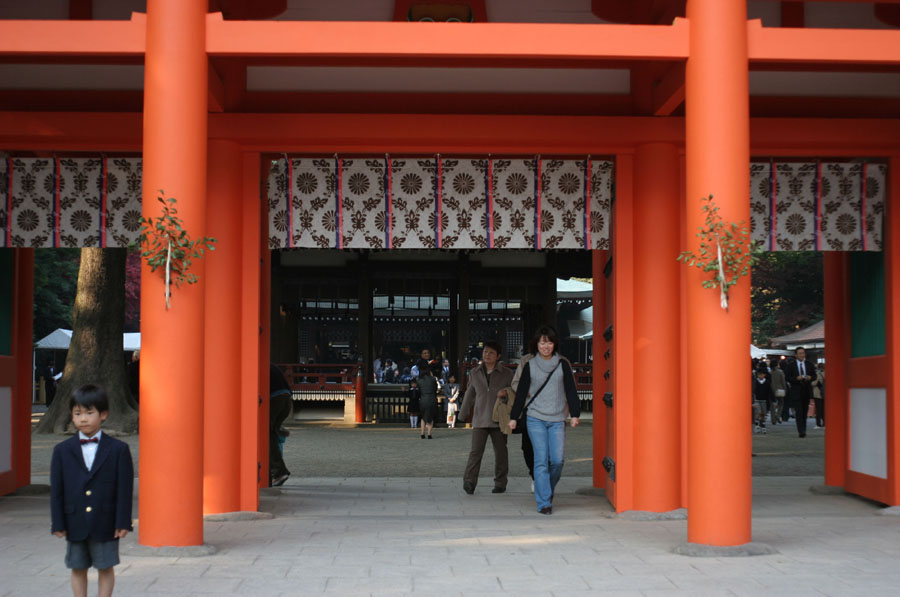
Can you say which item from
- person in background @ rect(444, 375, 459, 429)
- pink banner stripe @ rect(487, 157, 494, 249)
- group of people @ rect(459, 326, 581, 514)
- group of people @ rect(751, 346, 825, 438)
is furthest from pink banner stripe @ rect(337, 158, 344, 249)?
group of people @ rect(751, 346, 825, 438)

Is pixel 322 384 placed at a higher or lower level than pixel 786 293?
lower

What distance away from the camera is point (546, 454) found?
8727 millimetres

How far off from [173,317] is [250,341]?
2.00 metres

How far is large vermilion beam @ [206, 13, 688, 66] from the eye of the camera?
661cm

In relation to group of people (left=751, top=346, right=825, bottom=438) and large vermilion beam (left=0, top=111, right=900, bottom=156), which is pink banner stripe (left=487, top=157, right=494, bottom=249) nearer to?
large vermilion beam (left=0, top=111, right=900, bottom=156)

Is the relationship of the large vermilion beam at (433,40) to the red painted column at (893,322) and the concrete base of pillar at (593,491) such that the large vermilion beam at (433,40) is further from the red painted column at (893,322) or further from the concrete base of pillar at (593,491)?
the concrete base of pillar at (593,491)

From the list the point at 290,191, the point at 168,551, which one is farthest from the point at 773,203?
the point at 168,551

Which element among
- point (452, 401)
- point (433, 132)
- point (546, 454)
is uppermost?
point (433, 132)

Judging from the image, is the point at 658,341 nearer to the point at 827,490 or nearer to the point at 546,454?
the point at 546,454

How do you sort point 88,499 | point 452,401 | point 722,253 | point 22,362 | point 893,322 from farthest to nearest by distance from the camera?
point 452,401 < point 22,362 < point 893,322 < point 722,253 < point 88,499

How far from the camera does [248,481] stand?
8445 mm

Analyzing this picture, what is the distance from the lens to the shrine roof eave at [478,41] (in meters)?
6.61

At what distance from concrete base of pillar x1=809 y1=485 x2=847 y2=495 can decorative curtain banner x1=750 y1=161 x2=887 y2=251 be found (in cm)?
258

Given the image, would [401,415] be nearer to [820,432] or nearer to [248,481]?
[820,432]
